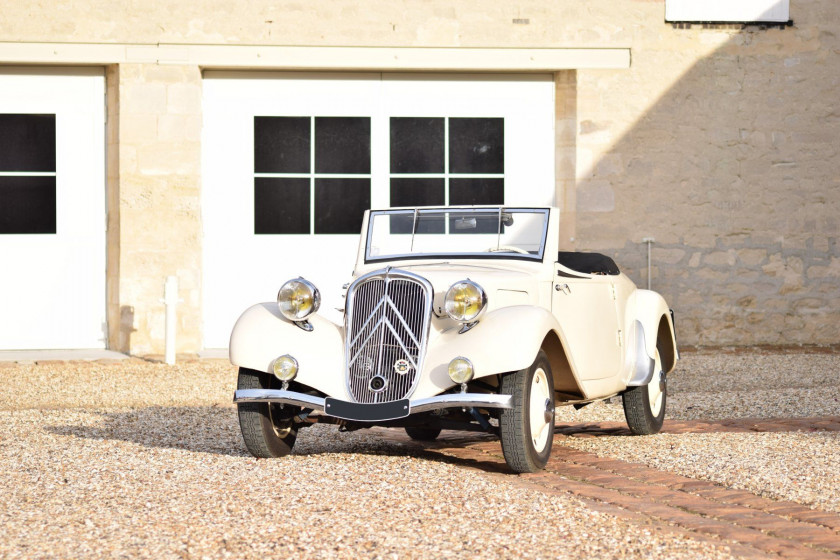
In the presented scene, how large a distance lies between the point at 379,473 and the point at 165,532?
129cm

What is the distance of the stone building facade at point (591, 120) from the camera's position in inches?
464

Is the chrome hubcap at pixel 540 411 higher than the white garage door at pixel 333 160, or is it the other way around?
the white garage door at pixel 333 160

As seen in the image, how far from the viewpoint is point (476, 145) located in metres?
12.4

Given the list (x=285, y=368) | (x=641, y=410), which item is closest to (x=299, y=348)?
(x=285, y=368)

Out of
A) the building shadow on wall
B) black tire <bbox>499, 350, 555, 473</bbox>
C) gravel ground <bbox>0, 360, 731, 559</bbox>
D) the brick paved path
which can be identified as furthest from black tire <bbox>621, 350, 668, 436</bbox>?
the building shadow on wall

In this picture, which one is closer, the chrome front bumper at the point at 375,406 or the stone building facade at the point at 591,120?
the chrome front bumper at the point at 375,406

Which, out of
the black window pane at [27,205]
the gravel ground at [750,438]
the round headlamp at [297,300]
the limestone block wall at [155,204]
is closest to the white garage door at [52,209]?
the black window pane at [27,205]

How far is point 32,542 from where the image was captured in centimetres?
375

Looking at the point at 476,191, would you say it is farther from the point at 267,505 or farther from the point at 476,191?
the point at 267,505

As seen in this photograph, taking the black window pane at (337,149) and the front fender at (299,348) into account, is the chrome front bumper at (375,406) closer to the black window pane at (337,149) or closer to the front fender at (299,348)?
the front fender at (299,348)

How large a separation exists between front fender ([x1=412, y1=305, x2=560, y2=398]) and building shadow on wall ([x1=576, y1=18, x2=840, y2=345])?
6.99 metres

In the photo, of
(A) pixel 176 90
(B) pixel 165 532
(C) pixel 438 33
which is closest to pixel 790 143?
A: (C) pixel 438 33

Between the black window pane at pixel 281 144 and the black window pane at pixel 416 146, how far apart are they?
2.94 feet

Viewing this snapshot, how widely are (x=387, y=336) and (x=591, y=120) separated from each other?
7.36m
